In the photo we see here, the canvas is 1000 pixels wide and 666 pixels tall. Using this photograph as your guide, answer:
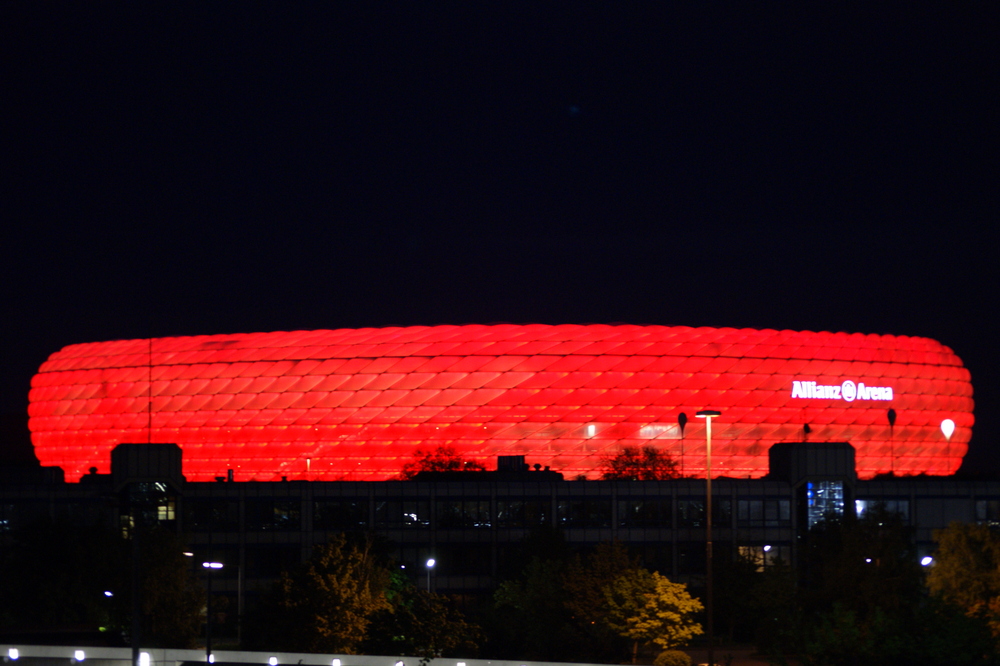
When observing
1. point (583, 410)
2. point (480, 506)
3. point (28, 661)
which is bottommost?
point (28, 661)

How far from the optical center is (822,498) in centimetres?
6488

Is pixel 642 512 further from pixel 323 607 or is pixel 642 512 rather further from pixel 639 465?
pixel 323 607

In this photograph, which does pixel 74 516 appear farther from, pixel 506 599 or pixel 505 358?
pixel 505 358

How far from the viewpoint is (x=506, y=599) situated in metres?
50.8

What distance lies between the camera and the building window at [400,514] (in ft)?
215

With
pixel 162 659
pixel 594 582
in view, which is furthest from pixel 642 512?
pixel 162 659

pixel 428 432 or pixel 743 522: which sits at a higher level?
pixel 428 432

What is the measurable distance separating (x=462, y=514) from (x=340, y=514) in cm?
590

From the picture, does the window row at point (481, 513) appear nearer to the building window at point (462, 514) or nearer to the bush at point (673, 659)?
the building window at point (462, 514)

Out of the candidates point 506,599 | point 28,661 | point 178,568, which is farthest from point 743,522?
point 28,661

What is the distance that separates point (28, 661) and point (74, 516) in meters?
32.3

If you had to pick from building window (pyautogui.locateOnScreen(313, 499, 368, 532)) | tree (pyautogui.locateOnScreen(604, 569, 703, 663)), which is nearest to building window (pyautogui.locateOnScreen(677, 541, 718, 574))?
building window (pyautogui.locateOnScreen(313, 499, 368, 532))

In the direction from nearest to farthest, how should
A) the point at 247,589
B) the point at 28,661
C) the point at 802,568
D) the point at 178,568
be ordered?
the point at 28,661, the point at 178,568, the point at 802,568, the point at 247,589

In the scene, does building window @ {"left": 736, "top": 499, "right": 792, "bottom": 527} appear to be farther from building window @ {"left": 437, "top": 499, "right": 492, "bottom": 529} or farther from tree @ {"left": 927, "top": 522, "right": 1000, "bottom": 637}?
tree @ {"left": 927, "top": 522, "right": 1000, "bottom": 637}
